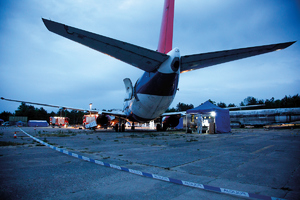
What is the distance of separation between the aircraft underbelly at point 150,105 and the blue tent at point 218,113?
464cm

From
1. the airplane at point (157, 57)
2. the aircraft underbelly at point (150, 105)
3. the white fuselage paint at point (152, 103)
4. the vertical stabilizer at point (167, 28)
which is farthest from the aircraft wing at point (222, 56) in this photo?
the aircraft underbelly at point (150, 105)

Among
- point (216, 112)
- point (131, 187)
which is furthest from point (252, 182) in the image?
point (216, 112)

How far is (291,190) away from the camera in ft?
7.27

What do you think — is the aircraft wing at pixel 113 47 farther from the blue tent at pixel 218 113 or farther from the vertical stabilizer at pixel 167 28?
the blue tent at pixel 218 113

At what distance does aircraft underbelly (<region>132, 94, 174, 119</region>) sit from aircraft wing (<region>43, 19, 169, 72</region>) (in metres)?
2.99

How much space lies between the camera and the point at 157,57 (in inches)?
329

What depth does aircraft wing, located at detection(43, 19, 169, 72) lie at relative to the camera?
4677mm

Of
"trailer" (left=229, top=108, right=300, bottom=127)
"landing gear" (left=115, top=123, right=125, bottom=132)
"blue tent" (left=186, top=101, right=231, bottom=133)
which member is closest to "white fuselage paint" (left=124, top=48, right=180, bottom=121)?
"blue tent" (left=186, top=101, right=231, bottom=133)

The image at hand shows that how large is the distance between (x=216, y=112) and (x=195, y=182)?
15.4 metres

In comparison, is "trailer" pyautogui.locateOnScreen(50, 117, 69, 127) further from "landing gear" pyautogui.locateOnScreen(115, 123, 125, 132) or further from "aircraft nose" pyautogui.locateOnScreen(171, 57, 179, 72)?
"aircraft nose" pyautogui.locateOnScreen(171, 57, 179, 72)

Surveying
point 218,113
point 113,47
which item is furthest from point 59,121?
point 113,47

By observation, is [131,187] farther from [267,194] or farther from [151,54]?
[151,54]

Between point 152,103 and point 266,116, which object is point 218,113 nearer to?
point 152,103

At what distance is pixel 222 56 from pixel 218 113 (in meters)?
11.2
